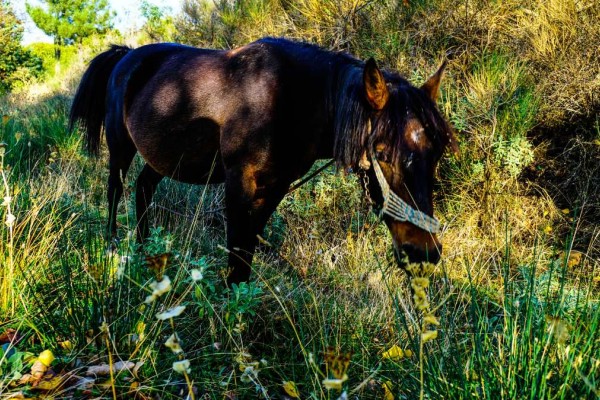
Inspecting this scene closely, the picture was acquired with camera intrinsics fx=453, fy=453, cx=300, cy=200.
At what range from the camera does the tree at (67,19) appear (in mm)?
29094

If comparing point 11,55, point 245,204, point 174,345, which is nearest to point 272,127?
point 245,204

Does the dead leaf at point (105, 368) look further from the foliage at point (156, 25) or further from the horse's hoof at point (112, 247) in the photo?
the foliage at point (156, 25)

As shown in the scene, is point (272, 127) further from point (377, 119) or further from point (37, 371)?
point (37, 371)

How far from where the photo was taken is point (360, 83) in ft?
7.57

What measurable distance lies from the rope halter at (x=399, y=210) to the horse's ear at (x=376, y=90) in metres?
0.22

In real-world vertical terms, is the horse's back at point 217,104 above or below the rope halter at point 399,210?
above

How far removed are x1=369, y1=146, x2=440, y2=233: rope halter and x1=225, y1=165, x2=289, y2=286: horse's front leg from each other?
756 millimetres

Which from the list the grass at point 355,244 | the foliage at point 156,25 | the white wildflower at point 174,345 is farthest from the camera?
the foliage at point 156,25

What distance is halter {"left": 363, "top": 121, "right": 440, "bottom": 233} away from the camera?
77.0 inches

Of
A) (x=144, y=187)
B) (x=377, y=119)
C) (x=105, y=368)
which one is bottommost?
(x=144, y=187)

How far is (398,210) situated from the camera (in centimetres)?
201

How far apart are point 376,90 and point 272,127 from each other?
0.67 meters

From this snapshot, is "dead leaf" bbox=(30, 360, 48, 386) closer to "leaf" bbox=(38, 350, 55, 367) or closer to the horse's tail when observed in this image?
"leaf" bbox=(38, 350, 55, 367)

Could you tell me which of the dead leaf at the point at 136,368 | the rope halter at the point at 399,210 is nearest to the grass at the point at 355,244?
the dead leaf at the point at 136,368
